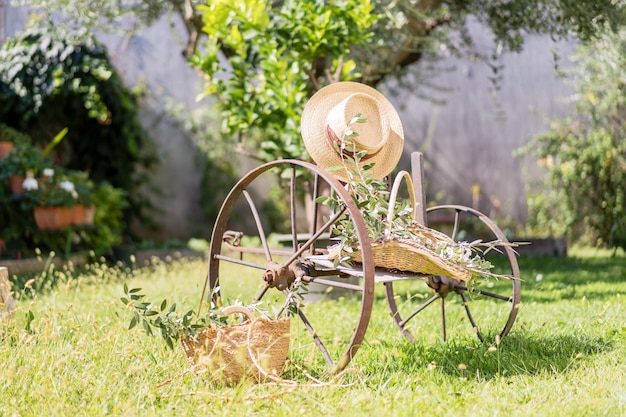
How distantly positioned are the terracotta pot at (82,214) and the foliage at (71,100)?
115 centimetres

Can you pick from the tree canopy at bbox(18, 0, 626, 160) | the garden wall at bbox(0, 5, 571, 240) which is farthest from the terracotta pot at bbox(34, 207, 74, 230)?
the garden wall at bbox(0, 5, 571, 240)

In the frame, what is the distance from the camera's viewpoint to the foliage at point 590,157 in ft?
21.5

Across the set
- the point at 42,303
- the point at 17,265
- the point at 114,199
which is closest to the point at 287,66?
the point at 42,303

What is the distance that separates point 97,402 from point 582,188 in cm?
568

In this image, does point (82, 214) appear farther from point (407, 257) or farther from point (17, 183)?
point (407, 257)

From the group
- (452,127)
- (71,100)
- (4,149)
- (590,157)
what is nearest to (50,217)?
(4,149)

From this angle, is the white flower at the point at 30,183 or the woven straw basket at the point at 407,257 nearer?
the woven straw basket at the point at 407,257

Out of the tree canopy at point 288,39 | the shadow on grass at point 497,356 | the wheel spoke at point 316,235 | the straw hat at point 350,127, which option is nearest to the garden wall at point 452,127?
the tree canopy at point 288,39

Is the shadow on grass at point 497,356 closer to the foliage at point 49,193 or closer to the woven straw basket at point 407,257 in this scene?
the woven straw basket at point 407,257

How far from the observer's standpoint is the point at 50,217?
5.36 meters

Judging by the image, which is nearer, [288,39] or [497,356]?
[497,356]

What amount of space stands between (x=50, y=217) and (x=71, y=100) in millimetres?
1594

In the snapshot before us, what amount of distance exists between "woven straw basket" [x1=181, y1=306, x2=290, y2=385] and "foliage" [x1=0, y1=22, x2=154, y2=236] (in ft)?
12.9

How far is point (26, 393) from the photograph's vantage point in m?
2.20
